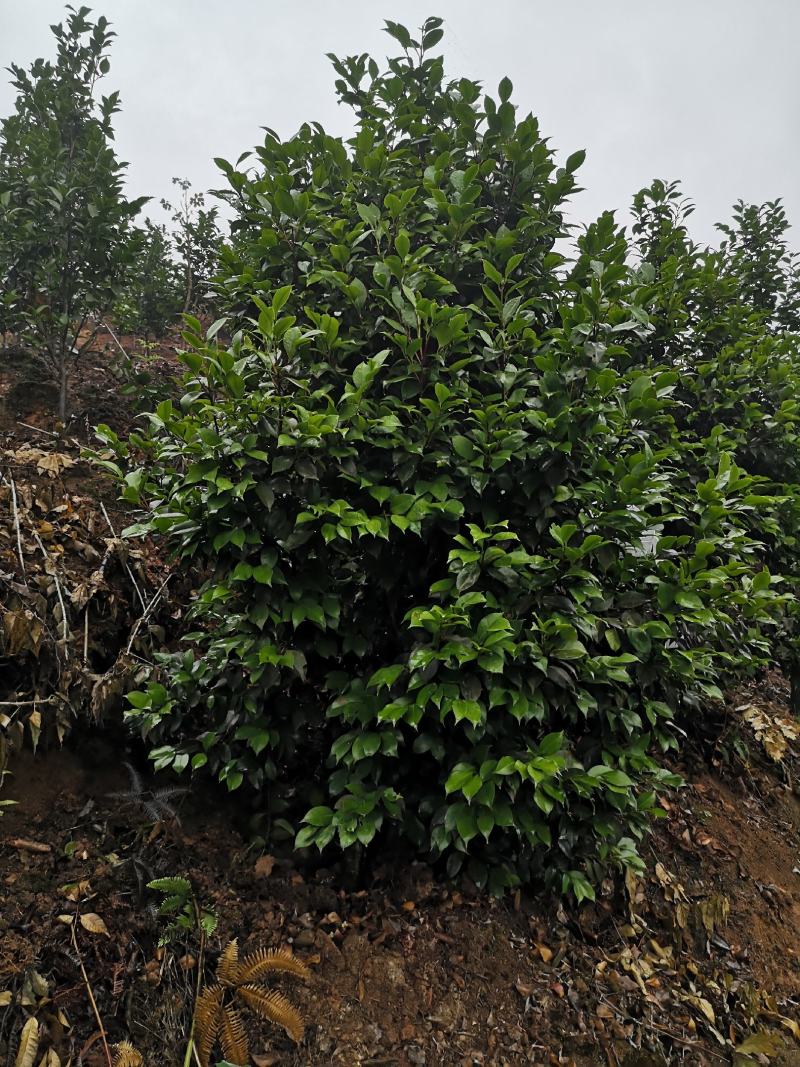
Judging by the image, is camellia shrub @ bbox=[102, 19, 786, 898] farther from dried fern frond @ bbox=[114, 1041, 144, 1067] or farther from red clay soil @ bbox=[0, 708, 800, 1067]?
dried fern frond @ bbox=[114, 1041, 144, 1067]

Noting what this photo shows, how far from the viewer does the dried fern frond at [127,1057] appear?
2.16 m

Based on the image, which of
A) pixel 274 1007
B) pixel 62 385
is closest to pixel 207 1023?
pixel 274 1007

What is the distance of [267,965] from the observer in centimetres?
248

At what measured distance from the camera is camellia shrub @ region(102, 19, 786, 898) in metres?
2.63

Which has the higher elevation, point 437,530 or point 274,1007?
point 437,530

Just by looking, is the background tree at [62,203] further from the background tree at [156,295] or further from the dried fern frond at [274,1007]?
the dried fern frond at [274,1007]

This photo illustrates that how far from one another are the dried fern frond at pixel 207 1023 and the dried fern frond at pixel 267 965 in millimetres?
131

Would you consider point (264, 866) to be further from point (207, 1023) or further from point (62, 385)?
point (62, 385)

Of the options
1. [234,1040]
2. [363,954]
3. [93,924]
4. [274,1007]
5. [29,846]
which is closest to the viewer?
[234,1040]

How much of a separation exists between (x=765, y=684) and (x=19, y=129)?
9.33 meters

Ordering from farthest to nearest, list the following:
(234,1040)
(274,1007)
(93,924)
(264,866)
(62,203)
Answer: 1. (62,203)
2. (264,866)
3. (93,924)
4. (274,1007)
5. (234,1040)

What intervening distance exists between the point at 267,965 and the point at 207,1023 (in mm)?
277

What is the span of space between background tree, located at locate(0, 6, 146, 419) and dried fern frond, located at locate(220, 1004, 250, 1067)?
4929mm

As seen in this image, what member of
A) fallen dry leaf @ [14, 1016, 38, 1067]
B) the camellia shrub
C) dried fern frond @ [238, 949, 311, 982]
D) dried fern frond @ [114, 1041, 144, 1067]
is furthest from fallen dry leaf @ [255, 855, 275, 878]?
fallen dry leaf @ [14, 1016, 38, 1067]
